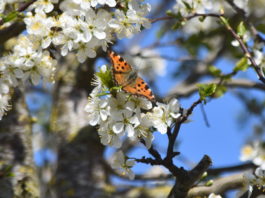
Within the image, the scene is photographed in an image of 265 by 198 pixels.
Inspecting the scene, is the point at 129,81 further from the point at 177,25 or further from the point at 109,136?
the point at 177,25

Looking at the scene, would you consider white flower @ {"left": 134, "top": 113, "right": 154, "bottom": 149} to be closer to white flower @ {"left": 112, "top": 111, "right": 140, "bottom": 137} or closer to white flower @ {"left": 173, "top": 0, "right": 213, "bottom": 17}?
white flower @ {"left": 112, "top": 111, "right": 140, "bottom": 137}

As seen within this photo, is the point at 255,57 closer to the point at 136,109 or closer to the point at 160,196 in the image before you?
the point at 136,109

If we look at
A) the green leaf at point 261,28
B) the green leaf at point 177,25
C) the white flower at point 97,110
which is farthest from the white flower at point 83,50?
the green leaf at point 261,28

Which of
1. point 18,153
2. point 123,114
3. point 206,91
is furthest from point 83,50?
point 18,153

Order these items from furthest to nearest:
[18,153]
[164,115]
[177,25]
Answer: [18,153] < [177,25] < [164,115]

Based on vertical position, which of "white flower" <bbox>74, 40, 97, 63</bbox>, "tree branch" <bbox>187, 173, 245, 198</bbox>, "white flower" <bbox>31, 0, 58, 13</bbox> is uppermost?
"white flower" <bbox>31, 0, 58, 13</bbox>

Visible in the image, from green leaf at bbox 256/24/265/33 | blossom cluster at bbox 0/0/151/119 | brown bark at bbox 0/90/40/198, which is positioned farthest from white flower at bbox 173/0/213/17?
brown bark at bbox 0/90/40/198

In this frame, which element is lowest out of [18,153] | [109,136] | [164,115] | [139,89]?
[18,153]

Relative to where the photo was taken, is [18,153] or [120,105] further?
[18,153]
